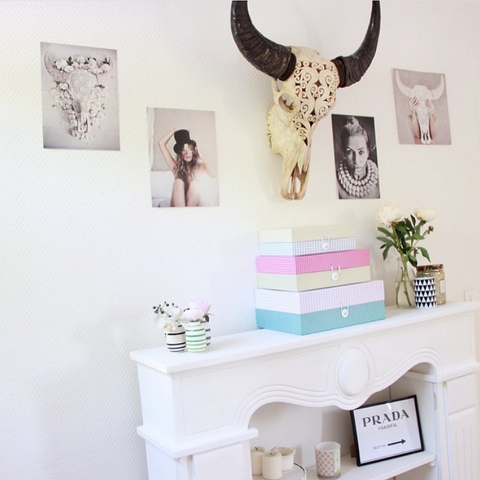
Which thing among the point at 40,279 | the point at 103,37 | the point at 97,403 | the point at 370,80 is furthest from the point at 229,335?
the point at 370,80

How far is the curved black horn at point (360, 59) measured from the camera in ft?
6.03

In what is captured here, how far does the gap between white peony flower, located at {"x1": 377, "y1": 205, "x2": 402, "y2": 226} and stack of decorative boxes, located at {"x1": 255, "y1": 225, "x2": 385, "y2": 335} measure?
0.73 feet

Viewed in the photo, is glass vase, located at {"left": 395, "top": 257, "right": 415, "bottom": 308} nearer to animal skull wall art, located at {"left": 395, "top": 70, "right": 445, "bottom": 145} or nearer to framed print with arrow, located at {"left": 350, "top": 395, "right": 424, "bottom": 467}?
framed print with arrow, located at {"left": 350, "top": 395, "right": 424, "bottom": 467}

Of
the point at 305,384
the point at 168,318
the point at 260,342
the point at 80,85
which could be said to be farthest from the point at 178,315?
the point at 80,85

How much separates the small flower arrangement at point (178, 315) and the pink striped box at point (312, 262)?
0.31 meters

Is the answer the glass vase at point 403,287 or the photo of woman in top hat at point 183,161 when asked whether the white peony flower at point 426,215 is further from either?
the photo of woman in top hat at point 183,161

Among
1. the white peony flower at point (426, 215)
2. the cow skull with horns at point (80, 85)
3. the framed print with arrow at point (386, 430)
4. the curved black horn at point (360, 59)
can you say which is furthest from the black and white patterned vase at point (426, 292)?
the cow skull with horns at point (80, 85)

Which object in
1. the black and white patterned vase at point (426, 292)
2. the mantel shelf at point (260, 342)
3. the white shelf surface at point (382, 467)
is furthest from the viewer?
the black and white patterned vase at point (426, 292)

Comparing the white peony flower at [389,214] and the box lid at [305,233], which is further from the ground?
the white peony flower at [389,214]

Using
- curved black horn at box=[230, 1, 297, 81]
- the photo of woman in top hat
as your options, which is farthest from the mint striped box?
curved black horn at box=[230, 1, 297, 81]

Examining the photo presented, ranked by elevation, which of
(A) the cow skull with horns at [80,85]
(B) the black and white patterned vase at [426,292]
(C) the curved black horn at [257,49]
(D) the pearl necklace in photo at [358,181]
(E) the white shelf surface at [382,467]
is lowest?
(E) the white shelf surface at [382,467]

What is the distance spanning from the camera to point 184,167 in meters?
1.77

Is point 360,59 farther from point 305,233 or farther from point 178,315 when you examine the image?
point 178,315

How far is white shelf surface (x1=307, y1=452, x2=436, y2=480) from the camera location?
1.82 m
